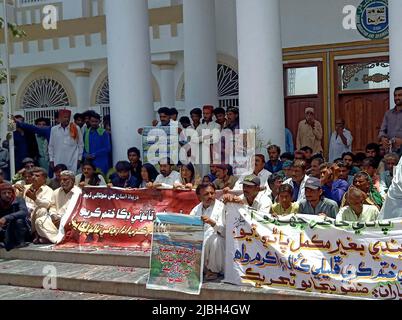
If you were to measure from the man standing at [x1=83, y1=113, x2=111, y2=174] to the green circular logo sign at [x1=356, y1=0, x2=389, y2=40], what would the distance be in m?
5.69

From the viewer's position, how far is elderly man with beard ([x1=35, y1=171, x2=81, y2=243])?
8.02 meters

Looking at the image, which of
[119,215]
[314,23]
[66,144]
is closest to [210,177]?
[119,215]

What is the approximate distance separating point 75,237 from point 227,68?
6.74 metres

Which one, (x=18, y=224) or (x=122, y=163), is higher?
(x=122, y=163)

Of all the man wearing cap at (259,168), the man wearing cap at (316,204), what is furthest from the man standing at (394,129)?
the man wearing cap at (316,204)

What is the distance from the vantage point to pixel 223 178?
8039 mm

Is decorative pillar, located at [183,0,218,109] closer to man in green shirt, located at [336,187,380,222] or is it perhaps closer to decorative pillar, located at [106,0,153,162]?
decorative pillar, located at [106,0,153,162]

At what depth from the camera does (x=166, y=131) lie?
369 inches

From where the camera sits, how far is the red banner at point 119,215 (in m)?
7.47

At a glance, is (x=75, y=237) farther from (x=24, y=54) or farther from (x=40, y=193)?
(x=24, y=54)

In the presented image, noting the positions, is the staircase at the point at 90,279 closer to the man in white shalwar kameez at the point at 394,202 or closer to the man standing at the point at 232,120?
the man in white shalwar kameez at the point at 394,202

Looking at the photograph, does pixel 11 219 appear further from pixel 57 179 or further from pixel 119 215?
pixel 119 215

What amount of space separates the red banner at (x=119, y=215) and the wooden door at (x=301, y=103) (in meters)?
5.43
